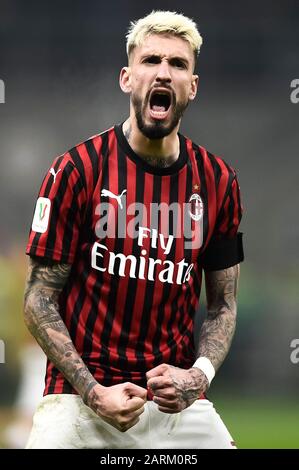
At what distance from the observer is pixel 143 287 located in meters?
2.67

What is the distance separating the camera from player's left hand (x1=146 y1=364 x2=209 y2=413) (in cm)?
244

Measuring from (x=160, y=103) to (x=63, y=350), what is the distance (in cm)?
85

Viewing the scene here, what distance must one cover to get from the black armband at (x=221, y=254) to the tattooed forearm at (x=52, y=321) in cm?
51

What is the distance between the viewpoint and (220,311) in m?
2.91

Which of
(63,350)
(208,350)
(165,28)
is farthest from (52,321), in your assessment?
(165,28)

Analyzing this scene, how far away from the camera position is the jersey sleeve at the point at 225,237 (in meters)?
2.86

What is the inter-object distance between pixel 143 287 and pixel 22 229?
293cm

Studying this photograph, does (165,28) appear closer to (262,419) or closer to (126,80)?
(126,80)

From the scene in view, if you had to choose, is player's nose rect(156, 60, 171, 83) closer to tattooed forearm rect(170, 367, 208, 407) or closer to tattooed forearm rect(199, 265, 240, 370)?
tattooed forearm rect(199, 265, 240, 370)

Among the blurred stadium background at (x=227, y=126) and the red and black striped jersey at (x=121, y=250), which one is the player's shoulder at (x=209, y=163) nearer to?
the red and black striped jersey at (x=121, y=250)

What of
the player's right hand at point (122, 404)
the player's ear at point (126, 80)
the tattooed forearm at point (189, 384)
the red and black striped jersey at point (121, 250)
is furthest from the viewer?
the player's ear at point (126, 80)

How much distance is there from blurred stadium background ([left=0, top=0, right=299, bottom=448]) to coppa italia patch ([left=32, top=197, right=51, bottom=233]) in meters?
2.71

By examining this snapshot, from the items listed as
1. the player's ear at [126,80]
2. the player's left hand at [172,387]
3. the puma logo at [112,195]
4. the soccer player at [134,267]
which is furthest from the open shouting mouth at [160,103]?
the player's left hand at [172,387]
